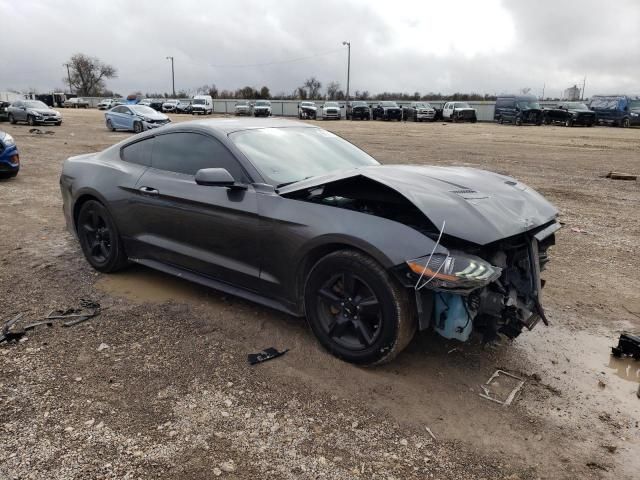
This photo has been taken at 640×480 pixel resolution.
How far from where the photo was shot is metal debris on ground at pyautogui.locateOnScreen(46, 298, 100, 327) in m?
3.91

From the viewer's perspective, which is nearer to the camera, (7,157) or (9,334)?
(9,334)

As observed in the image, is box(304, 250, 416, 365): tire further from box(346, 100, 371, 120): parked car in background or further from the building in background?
the building in background

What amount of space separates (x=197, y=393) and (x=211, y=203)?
1451 mm

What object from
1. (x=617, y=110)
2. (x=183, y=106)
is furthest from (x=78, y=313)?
(x=183, y=106)

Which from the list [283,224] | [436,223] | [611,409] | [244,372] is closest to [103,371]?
[244,372]

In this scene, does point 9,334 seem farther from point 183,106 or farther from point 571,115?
point 183,106

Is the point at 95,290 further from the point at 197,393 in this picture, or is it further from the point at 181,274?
the point at 197,393

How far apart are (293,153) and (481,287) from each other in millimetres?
1926

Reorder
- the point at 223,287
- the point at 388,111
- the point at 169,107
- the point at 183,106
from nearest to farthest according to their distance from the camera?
1. the point at 223,287
2. the point at 388,111
3. the point at 169,107
4. the point at 183,106

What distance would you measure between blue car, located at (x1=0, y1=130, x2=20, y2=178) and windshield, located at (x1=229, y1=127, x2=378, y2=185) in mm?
7884

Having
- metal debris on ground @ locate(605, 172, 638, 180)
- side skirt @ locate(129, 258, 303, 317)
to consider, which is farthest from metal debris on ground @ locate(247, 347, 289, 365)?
metal debris on ground @ locate(605, 172, 638, 180)

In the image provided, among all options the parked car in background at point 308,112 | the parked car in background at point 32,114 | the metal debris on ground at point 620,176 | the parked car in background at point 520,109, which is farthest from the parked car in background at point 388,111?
the metal debris on ground at point 620,176

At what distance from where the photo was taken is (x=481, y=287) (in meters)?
2.82

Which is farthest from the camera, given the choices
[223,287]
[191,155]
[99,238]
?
[99,238]
